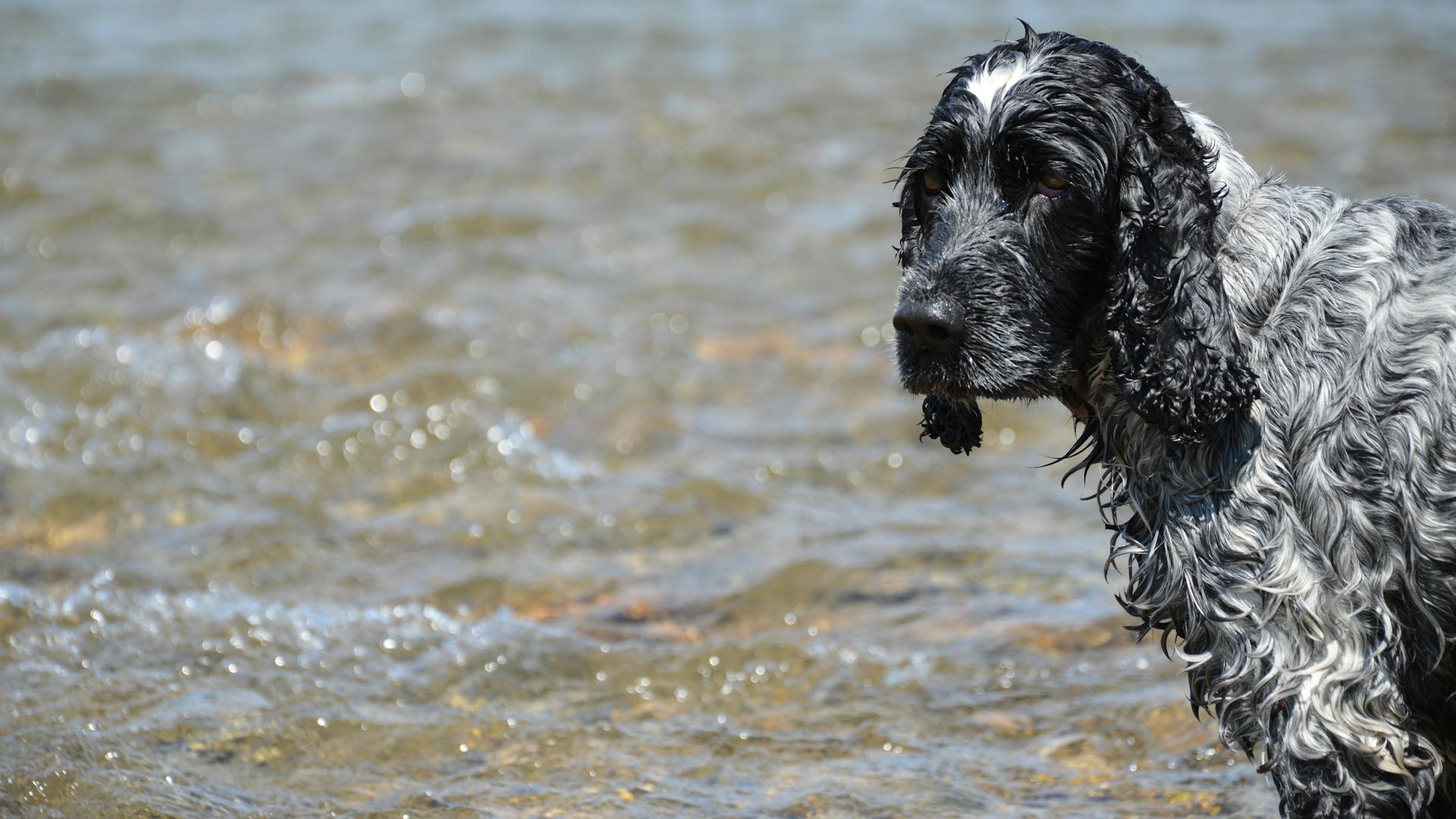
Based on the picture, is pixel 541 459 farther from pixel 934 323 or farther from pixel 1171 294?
pixel 1171 294

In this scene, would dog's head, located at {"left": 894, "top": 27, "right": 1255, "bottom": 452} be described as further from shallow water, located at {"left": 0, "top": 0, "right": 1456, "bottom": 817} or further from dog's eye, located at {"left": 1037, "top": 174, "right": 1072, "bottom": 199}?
shallow water, located at {"left": 0, "top": 0, "right": 1456, "bottom": 817}

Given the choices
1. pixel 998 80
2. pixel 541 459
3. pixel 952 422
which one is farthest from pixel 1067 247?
pixel 541 459

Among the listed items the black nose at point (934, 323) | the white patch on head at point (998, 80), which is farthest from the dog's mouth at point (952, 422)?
the white patch on head at point (998, 80)

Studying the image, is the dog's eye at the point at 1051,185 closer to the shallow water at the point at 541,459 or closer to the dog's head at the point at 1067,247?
the dog's head at the point at 1067,247

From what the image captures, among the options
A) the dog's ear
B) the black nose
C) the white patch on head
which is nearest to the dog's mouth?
the black nose

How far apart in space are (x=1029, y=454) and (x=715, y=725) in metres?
3.06

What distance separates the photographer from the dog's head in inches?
144

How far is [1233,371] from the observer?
142 inches

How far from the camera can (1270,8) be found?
16391 millimetres

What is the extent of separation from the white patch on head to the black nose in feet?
1.72

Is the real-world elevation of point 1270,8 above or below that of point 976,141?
below

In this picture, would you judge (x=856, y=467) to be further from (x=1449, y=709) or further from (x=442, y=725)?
(x=1449, y=709)

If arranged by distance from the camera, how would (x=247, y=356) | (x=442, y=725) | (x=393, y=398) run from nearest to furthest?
(x=442, y=725) → (x=393, y=398) → (x=247, y=356)

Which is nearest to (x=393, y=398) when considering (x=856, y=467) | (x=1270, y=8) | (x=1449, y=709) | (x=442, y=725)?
(x=856, y=467)
